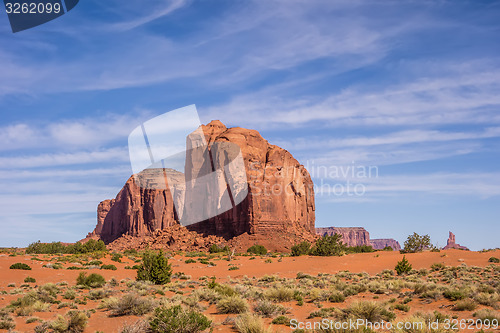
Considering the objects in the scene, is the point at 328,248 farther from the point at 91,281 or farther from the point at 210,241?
the point at 210,241

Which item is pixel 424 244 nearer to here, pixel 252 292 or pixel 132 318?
pixel 252 292

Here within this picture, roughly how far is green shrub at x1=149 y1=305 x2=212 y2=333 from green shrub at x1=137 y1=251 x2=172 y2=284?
1373 cm

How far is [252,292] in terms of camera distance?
1786 centimetres

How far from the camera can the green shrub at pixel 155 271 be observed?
24.6 meters

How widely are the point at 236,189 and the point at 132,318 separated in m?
63.6

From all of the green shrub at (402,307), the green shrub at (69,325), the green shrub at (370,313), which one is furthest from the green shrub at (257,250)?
the green shrub at (69,325)

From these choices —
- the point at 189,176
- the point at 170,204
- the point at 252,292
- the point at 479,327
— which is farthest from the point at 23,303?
the point at 170,204

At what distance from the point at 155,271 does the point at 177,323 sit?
49.1ft

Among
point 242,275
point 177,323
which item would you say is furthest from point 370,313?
point 242,275

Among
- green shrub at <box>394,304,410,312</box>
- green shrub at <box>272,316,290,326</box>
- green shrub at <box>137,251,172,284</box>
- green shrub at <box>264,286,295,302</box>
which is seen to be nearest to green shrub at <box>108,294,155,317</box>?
green shrub at <box>272,316,290,326</box>

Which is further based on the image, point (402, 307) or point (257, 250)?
point (257, 250)

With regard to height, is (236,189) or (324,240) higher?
(236,189)

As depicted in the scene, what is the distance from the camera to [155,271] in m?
24.8

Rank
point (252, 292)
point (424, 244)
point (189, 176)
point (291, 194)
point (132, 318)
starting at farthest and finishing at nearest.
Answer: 1. point (189, 176)
2. point (291, 194)
3. point (424, 244)
4. point (252, 292)
5. point (132, 318)
